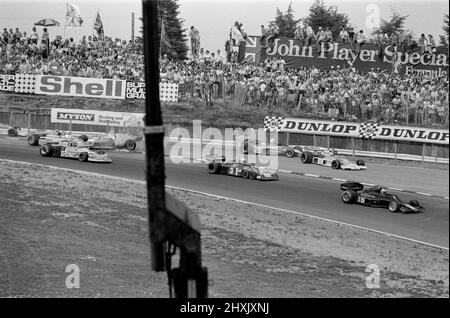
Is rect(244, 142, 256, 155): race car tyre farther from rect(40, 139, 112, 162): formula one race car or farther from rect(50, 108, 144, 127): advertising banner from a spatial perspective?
rect(40, 139, 112, 162): formula one race car

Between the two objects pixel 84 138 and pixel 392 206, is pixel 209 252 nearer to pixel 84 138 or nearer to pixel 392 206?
pixel 392 206

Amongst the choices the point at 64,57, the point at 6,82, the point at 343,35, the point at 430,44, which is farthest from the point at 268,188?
the point at 6,82

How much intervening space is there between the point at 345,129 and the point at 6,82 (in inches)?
277

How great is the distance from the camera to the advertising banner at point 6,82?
1132 centimetres

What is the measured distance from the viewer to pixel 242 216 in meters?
8.33

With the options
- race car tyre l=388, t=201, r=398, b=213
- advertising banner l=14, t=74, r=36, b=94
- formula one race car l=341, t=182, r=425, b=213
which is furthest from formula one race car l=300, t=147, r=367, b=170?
advertising banner l=14, t=74, r=36, b=94

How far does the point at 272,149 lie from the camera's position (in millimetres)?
11680

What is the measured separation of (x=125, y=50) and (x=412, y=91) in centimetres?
455

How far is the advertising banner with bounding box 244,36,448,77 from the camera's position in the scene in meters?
7.35

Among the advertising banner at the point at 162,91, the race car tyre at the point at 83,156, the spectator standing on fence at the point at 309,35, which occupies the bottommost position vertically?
the race car tyre at the point at 83,156

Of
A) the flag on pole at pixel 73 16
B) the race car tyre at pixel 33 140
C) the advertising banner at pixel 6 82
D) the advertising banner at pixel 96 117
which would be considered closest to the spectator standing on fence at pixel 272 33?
the flag on pole at pixel 73 16

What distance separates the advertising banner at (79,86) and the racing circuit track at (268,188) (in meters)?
1.58

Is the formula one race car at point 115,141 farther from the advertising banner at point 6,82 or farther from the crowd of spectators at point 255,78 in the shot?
the advertising banner at point 6,82

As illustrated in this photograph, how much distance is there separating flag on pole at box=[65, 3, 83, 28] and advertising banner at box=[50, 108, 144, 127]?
327 cm
